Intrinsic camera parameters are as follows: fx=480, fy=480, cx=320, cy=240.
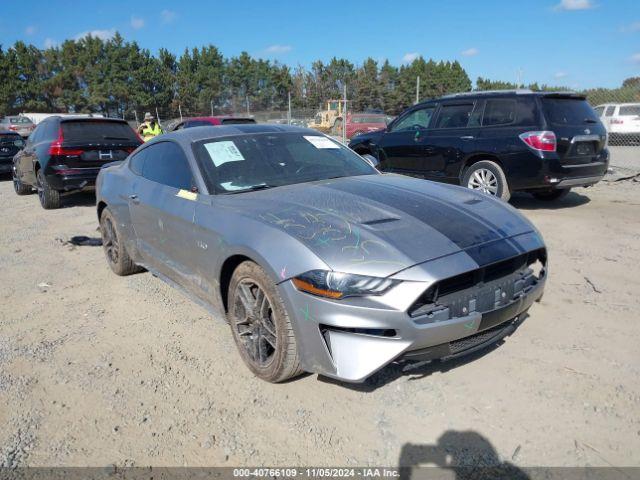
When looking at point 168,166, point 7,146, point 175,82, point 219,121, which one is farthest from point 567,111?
point 175,82

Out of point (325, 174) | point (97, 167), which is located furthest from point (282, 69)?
point (325, 174)

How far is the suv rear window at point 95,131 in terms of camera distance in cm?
859

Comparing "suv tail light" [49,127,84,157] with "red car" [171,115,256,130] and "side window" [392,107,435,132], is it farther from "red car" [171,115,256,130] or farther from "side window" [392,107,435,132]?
"side window" [392,107,435,132]

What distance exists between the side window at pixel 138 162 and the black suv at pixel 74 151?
14.5 ft

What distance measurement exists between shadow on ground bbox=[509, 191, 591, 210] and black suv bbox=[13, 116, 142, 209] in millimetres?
6908

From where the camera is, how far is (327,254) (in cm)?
241

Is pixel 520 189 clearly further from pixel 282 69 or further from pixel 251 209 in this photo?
pixel 282 69

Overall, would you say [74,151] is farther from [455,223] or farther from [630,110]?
[630,110]

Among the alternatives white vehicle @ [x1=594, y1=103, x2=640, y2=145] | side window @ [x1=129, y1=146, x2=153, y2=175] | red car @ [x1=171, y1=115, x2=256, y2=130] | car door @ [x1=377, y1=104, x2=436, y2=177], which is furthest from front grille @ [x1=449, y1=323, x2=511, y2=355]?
white vehicle @ [x1=594, y1=103, x2=640, y2=145]

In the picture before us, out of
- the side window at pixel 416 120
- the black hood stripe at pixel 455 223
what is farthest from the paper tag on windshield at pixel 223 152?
the side window at pixel 416 120

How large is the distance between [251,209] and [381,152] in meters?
6.16

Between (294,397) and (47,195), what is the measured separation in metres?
7.94

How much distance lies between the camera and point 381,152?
8742mm

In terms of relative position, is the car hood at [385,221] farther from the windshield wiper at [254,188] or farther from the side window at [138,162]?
the side window at [138,162]
